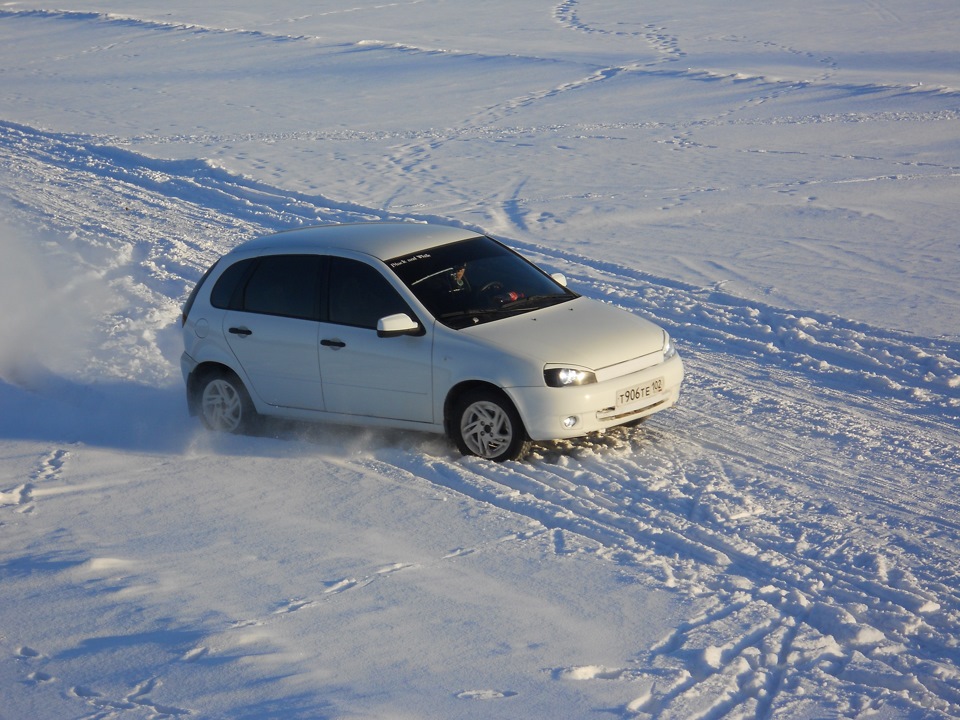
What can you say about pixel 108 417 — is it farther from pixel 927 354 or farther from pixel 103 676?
pixel 927 354

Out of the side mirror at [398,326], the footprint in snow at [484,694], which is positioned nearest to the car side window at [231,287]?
the side mirror at [398,326]

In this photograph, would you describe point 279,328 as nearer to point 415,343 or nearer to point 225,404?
point 225,404

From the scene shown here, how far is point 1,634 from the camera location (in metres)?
5.67

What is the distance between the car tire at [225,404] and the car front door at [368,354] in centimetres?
80

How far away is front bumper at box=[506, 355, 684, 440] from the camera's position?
7.50 meters

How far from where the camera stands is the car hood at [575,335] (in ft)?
25.1

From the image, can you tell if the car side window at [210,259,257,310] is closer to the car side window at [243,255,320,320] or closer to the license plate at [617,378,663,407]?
the car side window at [243,255,320,320]

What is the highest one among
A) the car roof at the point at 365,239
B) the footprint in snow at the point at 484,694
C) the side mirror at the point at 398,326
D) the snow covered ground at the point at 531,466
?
the car roof at the point at 365,239

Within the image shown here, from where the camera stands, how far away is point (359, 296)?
8312 millimetres

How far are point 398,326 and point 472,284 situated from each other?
724 millimetres

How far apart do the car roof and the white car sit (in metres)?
0.01

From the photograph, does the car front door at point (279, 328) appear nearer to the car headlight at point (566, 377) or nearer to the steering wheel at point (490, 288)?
the steering wheel at point (490, 288)

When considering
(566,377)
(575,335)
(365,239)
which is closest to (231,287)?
(365,239)

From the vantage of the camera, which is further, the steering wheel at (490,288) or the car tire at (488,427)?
the steering wheel at (490,288)
